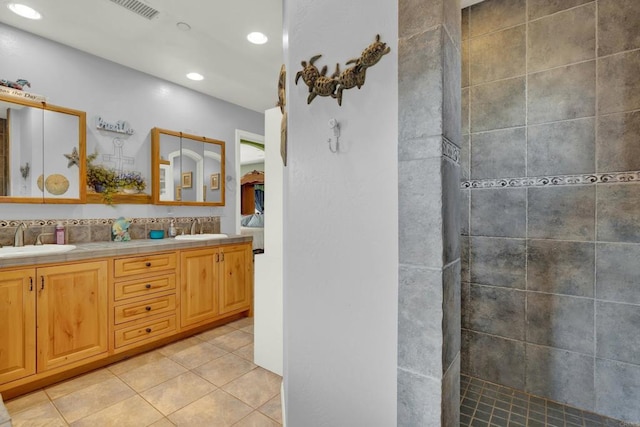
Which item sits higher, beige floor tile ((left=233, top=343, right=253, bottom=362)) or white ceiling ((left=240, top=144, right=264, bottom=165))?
white ceiling ((left=240, top=144, right=264, bottom=165))

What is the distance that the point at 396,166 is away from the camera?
3.28ft

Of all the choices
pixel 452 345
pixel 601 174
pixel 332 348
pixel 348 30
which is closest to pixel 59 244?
pixel 332 348

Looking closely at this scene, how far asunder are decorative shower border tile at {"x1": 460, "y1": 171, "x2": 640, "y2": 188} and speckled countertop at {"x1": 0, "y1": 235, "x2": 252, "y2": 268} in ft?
7.52

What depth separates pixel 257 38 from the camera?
248 centimetres

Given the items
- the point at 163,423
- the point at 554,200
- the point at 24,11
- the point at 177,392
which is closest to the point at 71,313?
the point at 177,392

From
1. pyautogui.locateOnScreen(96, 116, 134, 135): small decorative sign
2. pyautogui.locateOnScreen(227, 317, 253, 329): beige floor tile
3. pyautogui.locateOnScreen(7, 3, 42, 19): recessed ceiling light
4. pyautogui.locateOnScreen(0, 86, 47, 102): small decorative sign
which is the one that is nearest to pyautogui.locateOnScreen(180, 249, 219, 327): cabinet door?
pyautogui.locateOnScreen(227, 317, 253, 329): beige floor tile

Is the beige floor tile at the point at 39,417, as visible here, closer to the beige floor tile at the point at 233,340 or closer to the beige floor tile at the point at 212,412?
the beige floor tile at the point at 212,412

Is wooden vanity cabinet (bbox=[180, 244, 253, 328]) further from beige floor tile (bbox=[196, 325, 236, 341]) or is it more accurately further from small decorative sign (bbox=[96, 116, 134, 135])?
small decorative sign (bbox=[96, 116, 134, 135])

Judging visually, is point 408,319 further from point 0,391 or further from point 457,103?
point 0,391

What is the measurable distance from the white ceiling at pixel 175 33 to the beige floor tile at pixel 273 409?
8.30 feet

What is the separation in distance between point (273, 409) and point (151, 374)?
1003 millimetres

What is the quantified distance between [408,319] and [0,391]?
7.99 ft

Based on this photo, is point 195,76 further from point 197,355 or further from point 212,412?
point 212,412

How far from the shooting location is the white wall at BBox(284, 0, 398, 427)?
1031 mm
